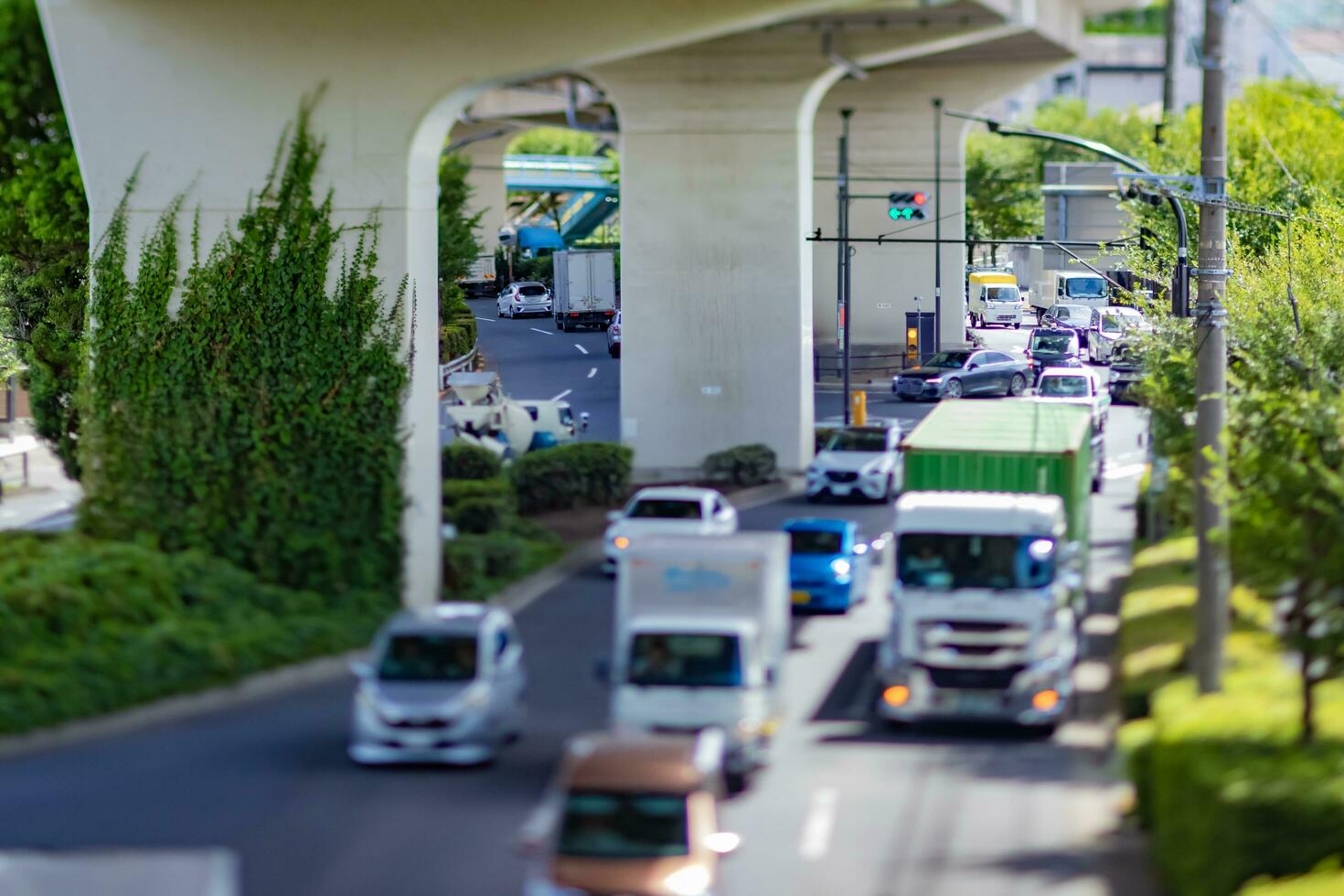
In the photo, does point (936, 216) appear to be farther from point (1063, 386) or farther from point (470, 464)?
point (470, 464)

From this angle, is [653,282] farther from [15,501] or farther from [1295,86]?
[1295,86]

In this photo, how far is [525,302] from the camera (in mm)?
83562

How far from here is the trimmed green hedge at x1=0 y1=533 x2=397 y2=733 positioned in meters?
21.5

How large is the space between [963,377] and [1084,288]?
1598 centimetres

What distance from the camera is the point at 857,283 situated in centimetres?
6138

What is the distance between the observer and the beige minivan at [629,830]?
14.1 m

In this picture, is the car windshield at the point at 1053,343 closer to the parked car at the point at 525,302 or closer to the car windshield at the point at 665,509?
Result: the parked car at the point at 525,302

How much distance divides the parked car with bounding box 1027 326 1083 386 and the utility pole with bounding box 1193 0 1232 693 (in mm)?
42872

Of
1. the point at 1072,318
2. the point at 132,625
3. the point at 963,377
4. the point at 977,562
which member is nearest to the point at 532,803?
the point at 977,562

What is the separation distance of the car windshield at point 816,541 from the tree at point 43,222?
13425mm

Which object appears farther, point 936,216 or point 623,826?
point 936,216

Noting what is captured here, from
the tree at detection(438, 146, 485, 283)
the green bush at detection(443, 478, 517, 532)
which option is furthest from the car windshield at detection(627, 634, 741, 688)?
the tree at detection(438, 146, 485, 283)

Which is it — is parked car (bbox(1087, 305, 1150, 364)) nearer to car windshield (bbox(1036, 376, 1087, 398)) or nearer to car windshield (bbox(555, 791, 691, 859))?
car windshield (bbox(1036, 376, 1087, 398))

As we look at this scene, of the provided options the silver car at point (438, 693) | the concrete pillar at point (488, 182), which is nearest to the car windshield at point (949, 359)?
the concrete pillar at point (488, 182)
